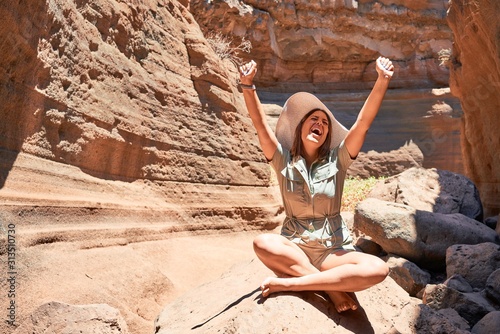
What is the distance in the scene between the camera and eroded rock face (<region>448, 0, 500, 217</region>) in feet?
20.2

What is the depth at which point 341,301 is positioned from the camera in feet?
10.1

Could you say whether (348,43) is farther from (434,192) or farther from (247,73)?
(247,73)

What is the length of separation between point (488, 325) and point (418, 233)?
7.67 ft

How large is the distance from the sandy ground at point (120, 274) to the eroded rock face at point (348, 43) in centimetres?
1187

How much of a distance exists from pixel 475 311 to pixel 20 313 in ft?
11.4

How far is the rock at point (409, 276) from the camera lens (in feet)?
18.3

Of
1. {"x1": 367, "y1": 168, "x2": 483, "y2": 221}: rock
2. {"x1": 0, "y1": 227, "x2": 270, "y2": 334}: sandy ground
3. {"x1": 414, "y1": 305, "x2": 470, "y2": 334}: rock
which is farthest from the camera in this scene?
{"x1": 367, "y1": 168, "x2": 483, "y2": 221}: rock

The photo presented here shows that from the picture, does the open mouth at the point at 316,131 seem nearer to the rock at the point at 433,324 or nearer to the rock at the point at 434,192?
the rock at the point at 433,324

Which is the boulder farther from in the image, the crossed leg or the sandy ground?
the sandy ground

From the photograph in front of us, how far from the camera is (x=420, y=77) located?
17531 millimetres

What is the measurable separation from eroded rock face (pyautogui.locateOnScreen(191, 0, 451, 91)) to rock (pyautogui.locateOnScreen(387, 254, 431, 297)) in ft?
38.9

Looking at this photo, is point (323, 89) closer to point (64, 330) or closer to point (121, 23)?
point (121, 23)

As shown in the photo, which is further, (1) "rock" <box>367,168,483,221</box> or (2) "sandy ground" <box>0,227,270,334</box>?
(1) "rock" <box>367,168,483,221</box>

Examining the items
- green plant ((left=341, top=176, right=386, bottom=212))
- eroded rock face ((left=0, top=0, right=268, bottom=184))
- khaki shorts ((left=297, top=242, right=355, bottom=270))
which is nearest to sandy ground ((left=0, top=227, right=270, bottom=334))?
eroded rock face ((left=0, top=0, right=268, bottom=184))
